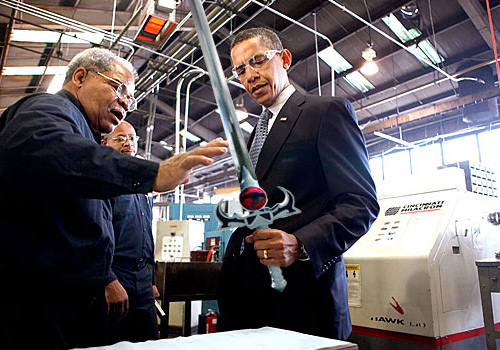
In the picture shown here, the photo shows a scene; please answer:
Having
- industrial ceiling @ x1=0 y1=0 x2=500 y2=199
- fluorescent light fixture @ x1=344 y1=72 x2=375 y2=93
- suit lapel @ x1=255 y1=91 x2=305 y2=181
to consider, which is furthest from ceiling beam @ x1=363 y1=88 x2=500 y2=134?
suit lapel @ x1=255 y1=91 x2=305 y2=181

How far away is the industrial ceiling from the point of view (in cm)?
438

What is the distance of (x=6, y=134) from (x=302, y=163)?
683 millimetres

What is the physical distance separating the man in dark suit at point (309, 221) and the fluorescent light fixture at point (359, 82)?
21.0 feet

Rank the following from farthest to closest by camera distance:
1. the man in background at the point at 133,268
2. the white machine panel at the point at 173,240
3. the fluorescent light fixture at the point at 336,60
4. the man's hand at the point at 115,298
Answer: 1. the fluorescent light fixture at the point at 336,60
2. the white machine panel at the point at 173,240
3. the man in background at the point at 133,268
4. the man's hand at the point at 115,298

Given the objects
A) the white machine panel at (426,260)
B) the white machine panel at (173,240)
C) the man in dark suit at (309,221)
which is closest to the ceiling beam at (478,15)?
the white machine panel at (426,260)

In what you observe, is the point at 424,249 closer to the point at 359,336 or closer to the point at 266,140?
the point at 359,336

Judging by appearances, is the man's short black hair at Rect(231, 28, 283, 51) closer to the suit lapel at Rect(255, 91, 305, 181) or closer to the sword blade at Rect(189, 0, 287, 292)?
the suit lapel at Rect(255, 91, 305, 181)

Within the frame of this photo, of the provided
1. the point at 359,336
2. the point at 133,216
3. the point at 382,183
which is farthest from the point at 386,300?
the point at 133,216

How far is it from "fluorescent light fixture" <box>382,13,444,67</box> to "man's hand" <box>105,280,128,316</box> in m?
5.35

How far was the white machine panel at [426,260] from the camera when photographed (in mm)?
1694

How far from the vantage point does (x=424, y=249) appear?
1748 mm

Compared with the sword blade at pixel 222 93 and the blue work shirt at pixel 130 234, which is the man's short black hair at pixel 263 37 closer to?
the sword blade at pixel 222 93

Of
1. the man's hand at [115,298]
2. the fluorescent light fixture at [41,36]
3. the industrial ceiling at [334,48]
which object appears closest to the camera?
the man's hand at [115,298]

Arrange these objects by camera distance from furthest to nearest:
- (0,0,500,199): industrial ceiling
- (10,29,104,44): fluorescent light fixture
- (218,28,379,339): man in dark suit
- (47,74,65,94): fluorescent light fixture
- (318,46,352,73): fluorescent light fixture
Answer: (318,46,352,73): fluorescent light fixture < (47,74,65,94): fluorescent light fixture < (0,0,500,199): industrial ceiling < (10,29,104,44): fluorescent light fixture < (218,28,379,339): man in dark suit
